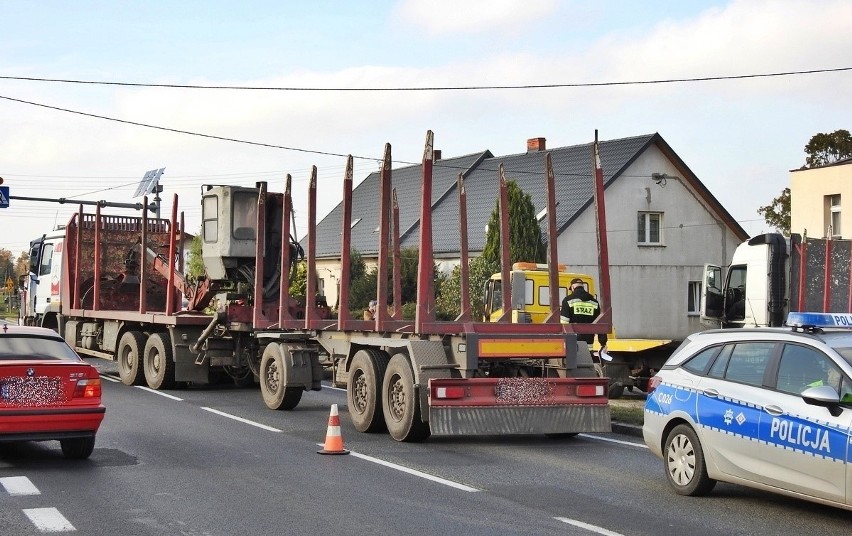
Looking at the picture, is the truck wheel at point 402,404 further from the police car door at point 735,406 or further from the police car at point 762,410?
the police car door at point 735,406

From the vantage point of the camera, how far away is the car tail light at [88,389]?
11.3 m

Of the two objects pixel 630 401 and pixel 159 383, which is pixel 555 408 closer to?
pixel 630 401

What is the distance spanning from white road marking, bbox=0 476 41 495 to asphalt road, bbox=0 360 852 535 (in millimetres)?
32

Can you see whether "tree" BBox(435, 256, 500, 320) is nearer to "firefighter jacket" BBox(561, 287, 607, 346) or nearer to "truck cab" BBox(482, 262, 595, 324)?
"truck cab" BBox(482, 262, 595, 324)

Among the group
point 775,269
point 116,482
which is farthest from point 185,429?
point 775,269

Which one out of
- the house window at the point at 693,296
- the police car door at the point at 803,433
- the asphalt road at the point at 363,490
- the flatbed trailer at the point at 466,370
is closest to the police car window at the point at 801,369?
the police car door at the point at 803,433

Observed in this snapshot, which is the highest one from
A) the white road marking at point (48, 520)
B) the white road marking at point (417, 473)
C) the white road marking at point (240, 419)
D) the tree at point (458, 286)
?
the tree at point (458, 286)

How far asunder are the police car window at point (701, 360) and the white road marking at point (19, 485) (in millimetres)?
5573

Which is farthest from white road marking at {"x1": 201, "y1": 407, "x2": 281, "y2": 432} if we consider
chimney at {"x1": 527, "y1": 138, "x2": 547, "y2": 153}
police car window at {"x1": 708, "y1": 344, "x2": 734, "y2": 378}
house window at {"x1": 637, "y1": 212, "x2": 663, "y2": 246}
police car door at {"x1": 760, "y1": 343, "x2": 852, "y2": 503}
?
chimney at {"x1": 527, "y1": 138, "x2": 547, "y2": 153}

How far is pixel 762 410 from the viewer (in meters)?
8.92

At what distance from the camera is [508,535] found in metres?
8.05

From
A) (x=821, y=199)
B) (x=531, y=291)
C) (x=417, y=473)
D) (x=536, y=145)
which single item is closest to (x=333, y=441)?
(x=417, y=473)

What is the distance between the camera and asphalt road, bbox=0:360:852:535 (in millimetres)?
8422

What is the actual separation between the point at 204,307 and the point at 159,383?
1572 mm
